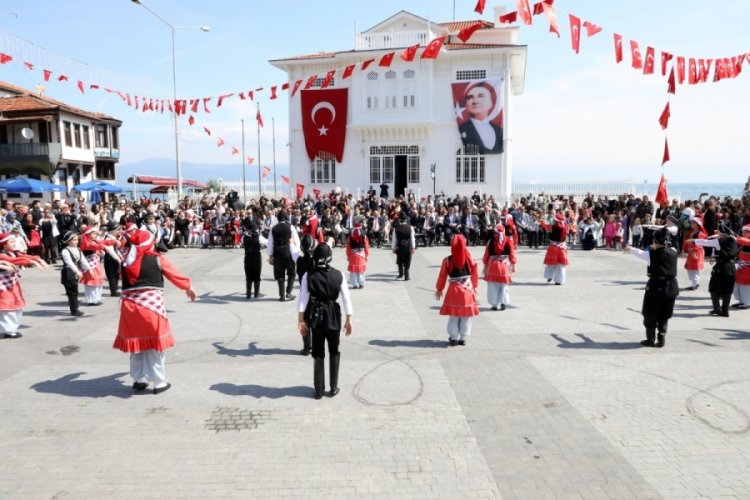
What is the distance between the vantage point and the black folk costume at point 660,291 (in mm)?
8250

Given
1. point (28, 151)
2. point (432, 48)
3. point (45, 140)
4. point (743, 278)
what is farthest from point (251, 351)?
point (45, 140)

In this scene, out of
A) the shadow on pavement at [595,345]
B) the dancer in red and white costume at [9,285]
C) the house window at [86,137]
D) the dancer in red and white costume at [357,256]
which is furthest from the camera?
the house window at [86,137]

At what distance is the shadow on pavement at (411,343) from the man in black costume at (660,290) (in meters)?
3.10

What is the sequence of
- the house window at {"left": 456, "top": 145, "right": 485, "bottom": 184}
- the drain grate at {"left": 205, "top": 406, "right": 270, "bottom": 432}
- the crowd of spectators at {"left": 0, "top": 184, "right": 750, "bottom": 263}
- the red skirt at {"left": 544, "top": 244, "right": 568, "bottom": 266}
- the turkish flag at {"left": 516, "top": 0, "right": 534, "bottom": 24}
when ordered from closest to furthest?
the drain grate at {"left": 205, "top": 406, "right": 270, "bottom": 432}, the turkish flag at {"left": 516, "top": 0, "right": 534, "bottom": 24}, the red skirt at {"left": 544, "top": 244, "right": 568, "bottom": 266}, the crowd of spectators at {"left": 0, "top": 184, "right": 750, "bottom": 263}, the house window at {"left": 456, "top": 145, "right": 485, "bottom": 184}

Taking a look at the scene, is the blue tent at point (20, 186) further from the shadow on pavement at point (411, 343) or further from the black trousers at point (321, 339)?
the black trousers at point (321, 339)

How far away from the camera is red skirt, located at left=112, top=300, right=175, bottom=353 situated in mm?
6391

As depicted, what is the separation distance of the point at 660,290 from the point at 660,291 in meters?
0.02

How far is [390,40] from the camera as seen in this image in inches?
1195

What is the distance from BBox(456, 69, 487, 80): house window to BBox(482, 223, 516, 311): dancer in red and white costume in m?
21.4

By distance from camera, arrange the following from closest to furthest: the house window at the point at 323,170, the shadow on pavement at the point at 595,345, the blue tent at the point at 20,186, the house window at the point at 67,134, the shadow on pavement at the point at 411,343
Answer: the shadow on pavement at the point at 595,345, the shadow on pavement at the point at 411,343, the blue tent at the point at 20,186, the house window at the point at 323,170, the house window at the point at 67,134

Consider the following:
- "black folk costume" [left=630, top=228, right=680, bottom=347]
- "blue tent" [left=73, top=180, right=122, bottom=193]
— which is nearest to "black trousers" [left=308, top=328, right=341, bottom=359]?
"black folk costume" [left=630, top=228, right=680, bottom=347]

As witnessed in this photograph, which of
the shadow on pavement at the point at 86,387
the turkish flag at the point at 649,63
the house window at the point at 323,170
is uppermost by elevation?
the turkish flag at the point at 649,63

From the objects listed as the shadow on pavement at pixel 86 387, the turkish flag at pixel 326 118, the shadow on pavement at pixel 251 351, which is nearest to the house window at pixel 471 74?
the turkish flag at pixel 326 118

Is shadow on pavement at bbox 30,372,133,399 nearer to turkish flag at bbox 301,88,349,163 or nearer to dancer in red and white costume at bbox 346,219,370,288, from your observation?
dancer in red and white costume at bbox 346,219,370,288
